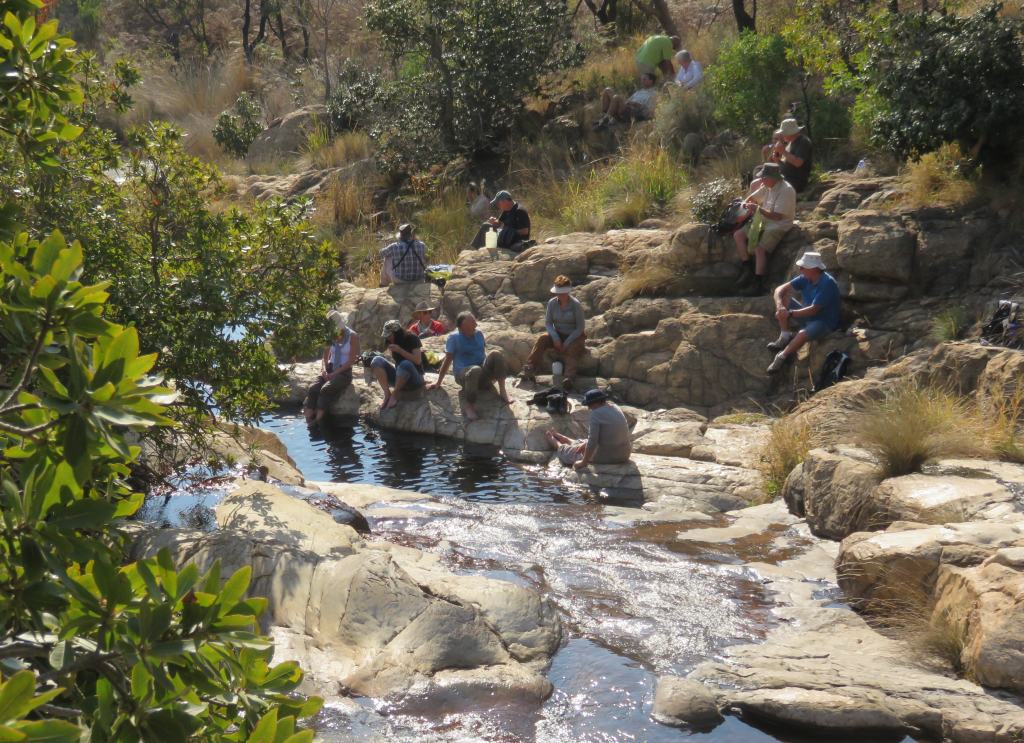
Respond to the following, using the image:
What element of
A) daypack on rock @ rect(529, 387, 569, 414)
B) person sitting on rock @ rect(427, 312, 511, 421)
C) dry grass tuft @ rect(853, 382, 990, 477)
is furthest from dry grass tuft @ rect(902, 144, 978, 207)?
person sitting on rock @ rect(427, 312, 511, 421)

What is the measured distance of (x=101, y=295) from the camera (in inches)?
70.6

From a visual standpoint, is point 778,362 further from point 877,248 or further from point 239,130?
point 239,130

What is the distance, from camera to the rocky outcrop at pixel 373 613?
6.38 metres

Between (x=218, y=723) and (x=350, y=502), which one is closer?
(x=218, y=723)

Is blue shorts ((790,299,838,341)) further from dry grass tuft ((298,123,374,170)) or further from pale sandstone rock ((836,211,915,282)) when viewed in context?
dry grass tuft ((298,123,374,170))

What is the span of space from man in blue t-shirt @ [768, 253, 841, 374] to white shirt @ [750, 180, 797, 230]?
1.09 m

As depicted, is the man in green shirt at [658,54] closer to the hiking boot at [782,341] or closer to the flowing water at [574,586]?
the hiking boot at [782,341]

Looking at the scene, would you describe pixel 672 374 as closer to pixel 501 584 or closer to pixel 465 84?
pixel 501 584

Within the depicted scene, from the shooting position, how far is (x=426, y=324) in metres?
16.6

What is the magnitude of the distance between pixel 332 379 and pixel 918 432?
26.8 feet

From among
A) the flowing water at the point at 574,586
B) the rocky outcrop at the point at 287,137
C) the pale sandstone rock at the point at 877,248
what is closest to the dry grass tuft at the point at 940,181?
the pale sandstone rock at the point at 877,248

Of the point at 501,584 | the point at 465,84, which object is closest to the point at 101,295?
the point at 501,584

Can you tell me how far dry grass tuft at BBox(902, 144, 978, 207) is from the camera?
45.2ft

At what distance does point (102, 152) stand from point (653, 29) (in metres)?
19.0
